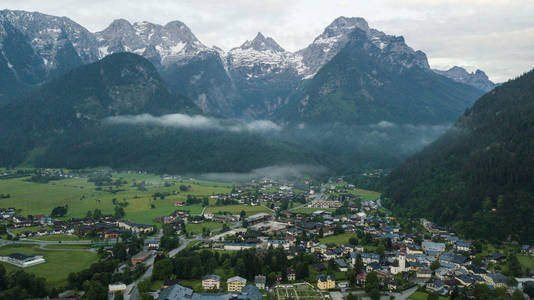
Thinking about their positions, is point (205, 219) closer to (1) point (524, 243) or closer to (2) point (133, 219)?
(2) point (133, 219)

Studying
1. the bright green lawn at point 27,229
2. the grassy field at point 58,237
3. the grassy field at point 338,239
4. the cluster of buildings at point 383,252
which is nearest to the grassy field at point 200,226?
the cluster of buildings at point 383,252

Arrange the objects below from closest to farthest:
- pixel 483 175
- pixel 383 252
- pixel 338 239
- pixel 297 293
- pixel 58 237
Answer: pixel 297 293 < pixel 383 252 < pixel 58 237 < pixel 338 239 < pixel 483 175

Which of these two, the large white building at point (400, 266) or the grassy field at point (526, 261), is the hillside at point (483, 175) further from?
the large white building at point (400, 266)

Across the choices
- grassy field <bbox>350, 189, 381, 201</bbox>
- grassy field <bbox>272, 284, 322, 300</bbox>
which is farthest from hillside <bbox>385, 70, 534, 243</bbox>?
grassy field <bbox>272, 284, 322, 300</bbox>

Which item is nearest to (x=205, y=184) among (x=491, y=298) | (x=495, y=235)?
(x=495, y=235)

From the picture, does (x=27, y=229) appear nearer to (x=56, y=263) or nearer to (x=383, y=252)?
(x=56, y=263)

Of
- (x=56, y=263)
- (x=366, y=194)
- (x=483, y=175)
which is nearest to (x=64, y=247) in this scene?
(x=56, y=263)
